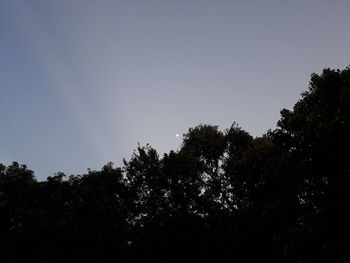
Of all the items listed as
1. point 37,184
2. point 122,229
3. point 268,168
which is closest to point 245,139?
point 268,168

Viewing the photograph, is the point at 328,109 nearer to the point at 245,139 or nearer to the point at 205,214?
the point at 245,139

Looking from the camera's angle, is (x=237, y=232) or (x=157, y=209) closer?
(x=237, y=232)

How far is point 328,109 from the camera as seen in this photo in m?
24.0

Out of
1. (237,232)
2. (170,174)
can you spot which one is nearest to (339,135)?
(237,232)

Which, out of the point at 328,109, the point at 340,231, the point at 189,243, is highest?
the point at 189,243

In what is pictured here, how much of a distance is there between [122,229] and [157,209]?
4.62 metres

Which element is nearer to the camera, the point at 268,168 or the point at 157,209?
the point at 268,168

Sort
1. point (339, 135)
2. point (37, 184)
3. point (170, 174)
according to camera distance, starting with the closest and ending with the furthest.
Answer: point (339, 135), point (170, 174), point (37, 184)

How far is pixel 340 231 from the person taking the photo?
74.1 feet

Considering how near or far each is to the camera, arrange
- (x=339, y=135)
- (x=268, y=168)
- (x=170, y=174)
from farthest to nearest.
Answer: (x=170, y=174) → (x=268, y=168) → (x=339, y=135)

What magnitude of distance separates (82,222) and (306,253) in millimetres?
28936

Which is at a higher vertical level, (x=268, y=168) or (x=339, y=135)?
(x=268, y=168)

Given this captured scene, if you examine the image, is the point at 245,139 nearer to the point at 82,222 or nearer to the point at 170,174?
the point at 170,174

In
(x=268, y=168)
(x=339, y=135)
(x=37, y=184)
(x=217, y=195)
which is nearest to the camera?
(x=339, y=135)
